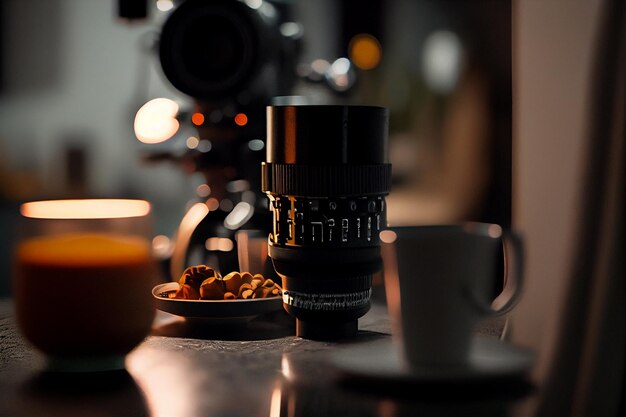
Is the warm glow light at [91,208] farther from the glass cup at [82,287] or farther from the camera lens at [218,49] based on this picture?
the camera lens at [218,49]

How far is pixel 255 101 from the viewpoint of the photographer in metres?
0.95

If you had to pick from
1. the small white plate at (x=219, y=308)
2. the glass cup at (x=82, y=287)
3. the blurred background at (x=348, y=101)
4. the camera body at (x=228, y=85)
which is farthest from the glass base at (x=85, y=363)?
the blurred background at (x=348, y=101)

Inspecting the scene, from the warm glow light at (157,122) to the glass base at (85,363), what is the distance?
444 mm

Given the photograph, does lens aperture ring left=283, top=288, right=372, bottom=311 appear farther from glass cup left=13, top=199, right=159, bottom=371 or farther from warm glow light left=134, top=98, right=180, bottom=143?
warm glow light left=134, top=98, right=180, bottom=143

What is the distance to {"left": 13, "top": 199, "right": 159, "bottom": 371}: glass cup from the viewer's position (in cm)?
54

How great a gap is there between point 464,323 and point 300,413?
11cm

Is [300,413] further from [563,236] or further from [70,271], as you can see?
[563,236]

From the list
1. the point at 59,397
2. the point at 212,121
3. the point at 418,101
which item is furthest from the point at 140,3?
the point at 418,101

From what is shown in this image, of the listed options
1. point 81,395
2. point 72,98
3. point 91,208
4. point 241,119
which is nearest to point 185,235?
point 241,119

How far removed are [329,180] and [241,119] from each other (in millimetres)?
369

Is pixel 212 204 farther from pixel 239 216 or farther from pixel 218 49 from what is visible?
pixel 218 49

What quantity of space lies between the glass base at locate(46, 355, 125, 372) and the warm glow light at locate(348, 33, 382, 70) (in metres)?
1.64

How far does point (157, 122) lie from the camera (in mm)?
968

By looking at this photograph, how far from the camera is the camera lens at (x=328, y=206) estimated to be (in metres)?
0.62
